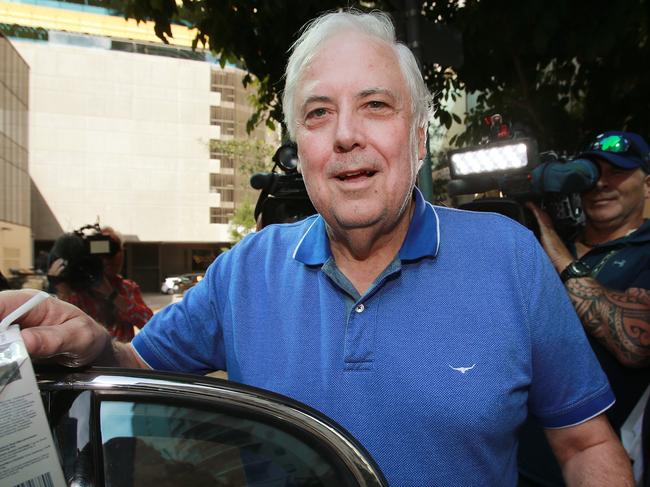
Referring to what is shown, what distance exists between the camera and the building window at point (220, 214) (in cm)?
3509

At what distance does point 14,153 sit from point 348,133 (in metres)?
21.8

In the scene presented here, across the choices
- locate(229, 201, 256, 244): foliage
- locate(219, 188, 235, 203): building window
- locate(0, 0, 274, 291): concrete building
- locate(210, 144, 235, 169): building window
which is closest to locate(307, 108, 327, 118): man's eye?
locate(229, 201, 256, 244): foliage

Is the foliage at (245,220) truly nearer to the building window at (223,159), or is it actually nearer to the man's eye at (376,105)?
the building window at (223,159)

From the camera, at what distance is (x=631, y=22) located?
2852 mm

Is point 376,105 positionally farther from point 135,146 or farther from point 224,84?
point 224,84

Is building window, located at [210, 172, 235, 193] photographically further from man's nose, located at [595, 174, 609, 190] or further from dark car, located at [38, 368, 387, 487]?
dark car, located at [38, 368, 387, 487]

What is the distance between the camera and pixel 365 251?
1187mm

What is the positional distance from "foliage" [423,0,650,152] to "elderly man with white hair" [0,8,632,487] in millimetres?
1724

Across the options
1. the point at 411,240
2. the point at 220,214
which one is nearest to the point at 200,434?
the point at 411,240

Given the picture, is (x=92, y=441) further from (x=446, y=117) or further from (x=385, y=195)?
(x=446, y=117)

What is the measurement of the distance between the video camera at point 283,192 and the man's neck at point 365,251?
1481 millimetres

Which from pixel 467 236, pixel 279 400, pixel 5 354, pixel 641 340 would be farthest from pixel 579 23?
pixel 5 354

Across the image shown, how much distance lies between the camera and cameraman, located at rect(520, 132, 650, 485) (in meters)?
1.67

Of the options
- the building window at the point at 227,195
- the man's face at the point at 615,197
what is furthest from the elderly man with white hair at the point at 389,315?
the building window at the point at 227,195
